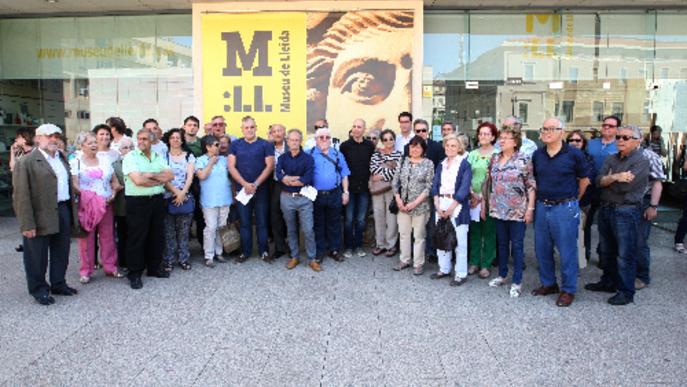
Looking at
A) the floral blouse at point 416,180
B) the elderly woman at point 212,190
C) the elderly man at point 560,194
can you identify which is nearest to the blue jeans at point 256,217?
the elderly woman at point 212,190

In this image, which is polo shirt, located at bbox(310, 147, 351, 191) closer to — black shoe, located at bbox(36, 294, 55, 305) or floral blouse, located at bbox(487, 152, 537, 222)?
floral blouse, located at bbox(487, 152, 537, 222)

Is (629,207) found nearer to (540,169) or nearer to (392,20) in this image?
(540,169)

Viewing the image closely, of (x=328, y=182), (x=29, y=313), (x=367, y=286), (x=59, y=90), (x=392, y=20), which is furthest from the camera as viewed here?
(x=59, y=90)

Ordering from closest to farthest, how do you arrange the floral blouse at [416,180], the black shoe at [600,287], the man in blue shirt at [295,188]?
the black shoe at [600,287]
the floral blouse at [416,180]
the man in blue shirt at [295,188]

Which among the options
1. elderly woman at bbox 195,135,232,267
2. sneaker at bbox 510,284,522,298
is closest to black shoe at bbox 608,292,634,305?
sneaker at bbox 510,284,522,298

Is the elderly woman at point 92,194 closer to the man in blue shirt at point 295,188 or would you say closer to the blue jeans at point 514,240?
the man in blue shirt at point 295,188

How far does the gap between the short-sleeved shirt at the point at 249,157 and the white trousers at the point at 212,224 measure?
1.74ft

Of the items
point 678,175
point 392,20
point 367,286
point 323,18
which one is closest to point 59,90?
point 323,18

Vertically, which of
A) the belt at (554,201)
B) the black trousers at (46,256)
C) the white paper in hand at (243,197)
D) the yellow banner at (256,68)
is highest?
the yellow banner at (256,68)

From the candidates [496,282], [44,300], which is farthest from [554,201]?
[44,300]

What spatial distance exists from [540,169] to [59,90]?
9.41 metres

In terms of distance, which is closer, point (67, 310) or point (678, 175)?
point (67, 310)

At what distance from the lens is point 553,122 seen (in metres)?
5.05

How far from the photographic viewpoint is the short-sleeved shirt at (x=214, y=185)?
656cm
